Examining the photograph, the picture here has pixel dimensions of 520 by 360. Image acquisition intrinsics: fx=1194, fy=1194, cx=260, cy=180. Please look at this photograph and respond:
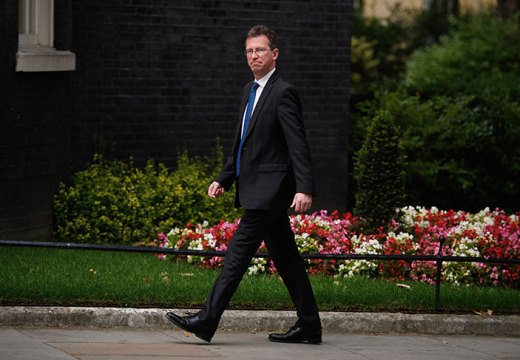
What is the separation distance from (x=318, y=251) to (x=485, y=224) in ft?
6.72

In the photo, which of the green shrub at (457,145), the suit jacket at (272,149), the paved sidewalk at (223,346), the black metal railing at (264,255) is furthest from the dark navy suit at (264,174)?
the green shrub at (457,145)

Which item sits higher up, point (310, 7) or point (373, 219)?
point (310, 7)

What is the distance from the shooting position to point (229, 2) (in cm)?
1324

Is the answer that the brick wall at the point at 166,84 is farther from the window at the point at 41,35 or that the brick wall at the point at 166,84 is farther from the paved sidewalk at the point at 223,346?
the paved sidewalk at the point at 223,346

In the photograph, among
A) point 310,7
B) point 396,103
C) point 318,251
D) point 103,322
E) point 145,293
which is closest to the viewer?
point 103,322

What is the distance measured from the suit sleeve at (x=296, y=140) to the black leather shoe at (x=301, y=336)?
1.04 meters

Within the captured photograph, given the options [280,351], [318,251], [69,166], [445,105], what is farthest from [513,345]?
[445,105]

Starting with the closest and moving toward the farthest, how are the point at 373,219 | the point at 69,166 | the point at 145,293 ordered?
the point at 145,293
the point at 373,219
the point at 69,166

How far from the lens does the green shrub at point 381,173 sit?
11.3 meters

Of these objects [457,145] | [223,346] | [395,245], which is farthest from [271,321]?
[457,145]

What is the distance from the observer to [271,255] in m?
7.92

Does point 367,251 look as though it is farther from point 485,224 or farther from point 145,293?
point 145,293

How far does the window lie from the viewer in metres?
11.7

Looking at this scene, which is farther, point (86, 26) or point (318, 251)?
point (86, 26)
